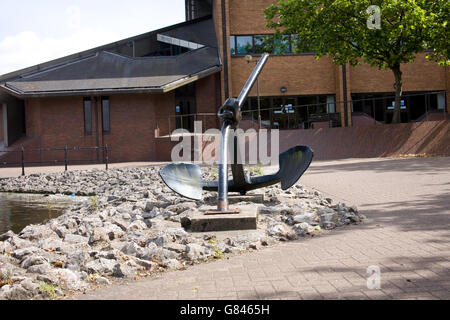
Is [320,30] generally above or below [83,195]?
above

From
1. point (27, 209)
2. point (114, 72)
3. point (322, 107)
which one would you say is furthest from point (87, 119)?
point (27, 209)

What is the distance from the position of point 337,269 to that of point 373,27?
1685 centimetres

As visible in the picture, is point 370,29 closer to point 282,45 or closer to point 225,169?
point 282,45

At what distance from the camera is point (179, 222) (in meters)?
7.58

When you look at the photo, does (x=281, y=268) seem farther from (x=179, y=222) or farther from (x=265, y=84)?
(x=265, y=84)

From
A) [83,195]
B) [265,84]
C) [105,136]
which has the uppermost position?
[265,84]

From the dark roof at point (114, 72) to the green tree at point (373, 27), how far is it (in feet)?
26.2

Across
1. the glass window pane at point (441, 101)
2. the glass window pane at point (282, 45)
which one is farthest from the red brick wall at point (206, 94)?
the glass window pane at point (441, 101)

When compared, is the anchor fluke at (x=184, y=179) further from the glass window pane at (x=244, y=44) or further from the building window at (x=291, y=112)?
the glass window pane at (x=244, y=44)

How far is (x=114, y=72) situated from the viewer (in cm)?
2884

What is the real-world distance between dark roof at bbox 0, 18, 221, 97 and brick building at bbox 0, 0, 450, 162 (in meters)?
0.06

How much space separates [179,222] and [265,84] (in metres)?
22.7
